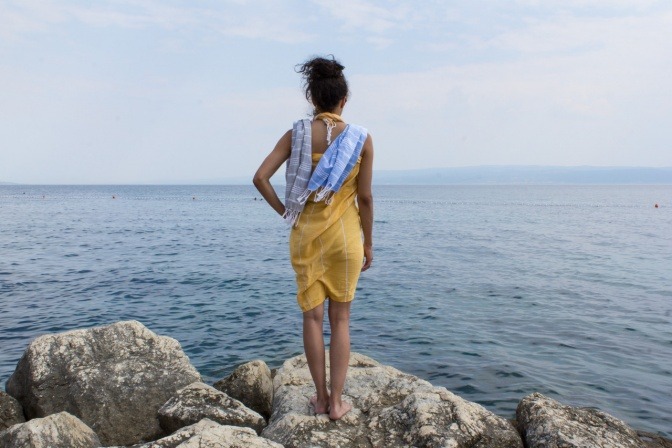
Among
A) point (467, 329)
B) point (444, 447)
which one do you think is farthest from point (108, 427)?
point (467, 329)

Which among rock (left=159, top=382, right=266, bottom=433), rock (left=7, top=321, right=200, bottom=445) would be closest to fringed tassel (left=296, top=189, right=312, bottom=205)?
rock (left=159, top=382, right=266, bottom=433)

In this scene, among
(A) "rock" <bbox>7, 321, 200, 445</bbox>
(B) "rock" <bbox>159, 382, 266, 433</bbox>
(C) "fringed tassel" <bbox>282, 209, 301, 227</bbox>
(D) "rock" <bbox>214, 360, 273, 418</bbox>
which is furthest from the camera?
(D) "rock" <bbox>214, 360, 273, 418</bbox>

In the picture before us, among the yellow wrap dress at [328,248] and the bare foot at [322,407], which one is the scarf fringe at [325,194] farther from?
the bare foot at [322,407]

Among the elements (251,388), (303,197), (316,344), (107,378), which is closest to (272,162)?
(303,197)

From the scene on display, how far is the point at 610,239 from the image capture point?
1243 inches

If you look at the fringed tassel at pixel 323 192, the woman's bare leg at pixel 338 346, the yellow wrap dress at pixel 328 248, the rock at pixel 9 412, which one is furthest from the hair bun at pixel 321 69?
the rock at pixel 9 412

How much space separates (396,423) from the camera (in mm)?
4969

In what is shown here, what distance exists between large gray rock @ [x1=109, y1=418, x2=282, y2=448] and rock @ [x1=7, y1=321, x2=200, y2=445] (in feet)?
6.55

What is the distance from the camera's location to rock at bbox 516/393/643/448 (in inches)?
188

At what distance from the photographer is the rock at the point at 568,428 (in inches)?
188

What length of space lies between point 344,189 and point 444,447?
7.30ft

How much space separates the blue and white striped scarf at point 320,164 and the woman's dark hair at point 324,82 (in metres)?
0.22

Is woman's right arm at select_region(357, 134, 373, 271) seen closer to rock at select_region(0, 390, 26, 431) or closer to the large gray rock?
the large gray rock

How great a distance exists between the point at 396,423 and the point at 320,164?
2.30 metres
